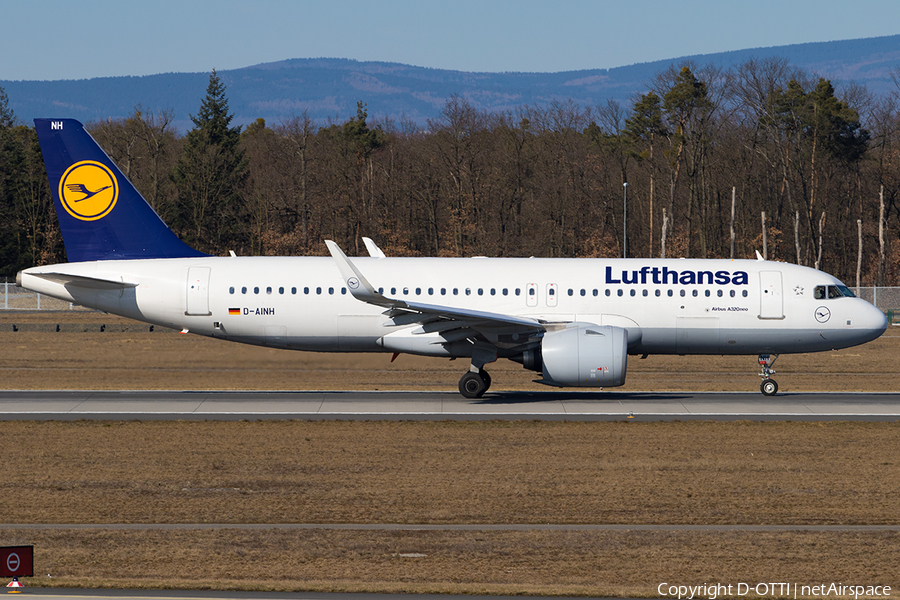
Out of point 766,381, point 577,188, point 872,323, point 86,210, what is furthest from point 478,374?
point 577,188

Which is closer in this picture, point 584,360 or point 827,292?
point 584,360

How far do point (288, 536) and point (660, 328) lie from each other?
16.8 meters

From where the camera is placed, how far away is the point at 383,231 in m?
81.8

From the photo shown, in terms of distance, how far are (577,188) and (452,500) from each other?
→ 69917mm

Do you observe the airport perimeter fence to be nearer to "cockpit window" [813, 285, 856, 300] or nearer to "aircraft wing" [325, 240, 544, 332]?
"cockpit window" [813, 285, 856, 300]

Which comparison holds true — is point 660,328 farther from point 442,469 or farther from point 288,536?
point 288,536

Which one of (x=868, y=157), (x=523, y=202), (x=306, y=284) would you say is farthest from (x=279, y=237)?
(x=306, y=284)

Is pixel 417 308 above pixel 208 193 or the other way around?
the other way around

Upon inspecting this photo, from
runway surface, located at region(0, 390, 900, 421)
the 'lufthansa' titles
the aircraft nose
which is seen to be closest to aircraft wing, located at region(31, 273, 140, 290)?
runway surface, located at region(0, 390, 900, 421)

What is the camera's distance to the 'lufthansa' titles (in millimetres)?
27141

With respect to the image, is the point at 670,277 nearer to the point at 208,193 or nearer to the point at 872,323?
the point at 872,323

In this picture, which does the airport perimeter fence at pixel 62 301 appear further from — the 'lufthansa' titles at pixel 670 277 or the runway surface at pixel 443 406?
the runway surface at pixel 443 406
